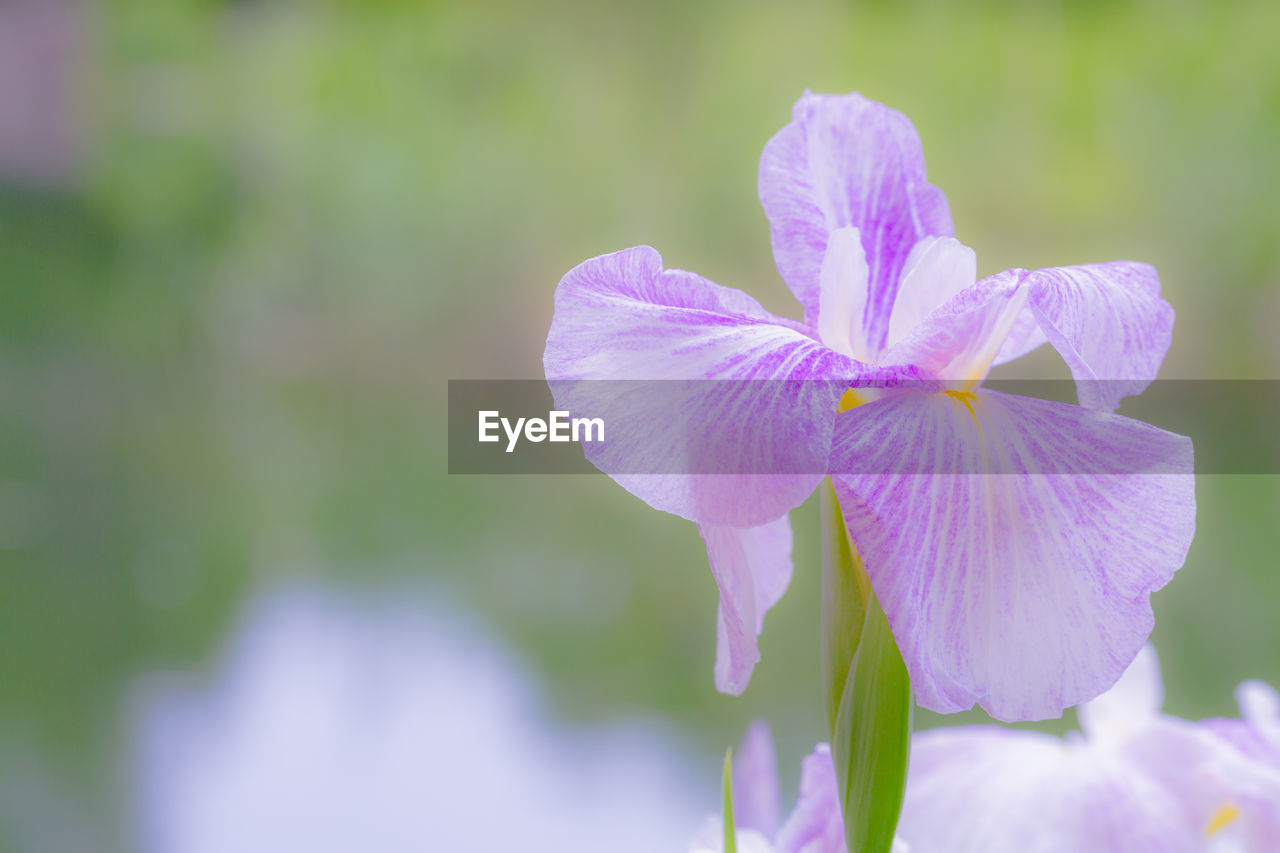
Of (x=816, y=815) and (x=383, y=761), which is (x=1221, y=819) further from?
(x=383, y=761)

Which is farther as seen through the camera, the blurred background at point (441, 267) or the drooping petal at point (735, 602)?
the blurred background at point (441, 267)

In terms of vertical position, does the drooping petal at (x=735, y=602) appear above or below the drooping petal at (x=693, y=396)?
below

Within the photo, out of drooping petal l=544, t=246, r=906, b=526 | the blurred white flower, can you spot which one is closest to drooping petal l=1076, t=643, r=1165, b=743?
drooping petal l=544, t=246, r=906, b=526

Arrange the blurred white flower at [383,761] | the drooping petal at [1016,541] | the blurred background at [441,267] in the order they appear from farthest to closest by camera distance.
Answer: the blurred background at [441,267], the blurred white flower at [383,761], the drooping petal at [1016,541]

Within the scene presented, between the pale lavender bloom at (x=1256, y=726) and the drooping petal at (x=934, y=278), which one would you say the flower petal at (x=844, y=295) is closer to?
the drooping petal at (x=934, y=278)

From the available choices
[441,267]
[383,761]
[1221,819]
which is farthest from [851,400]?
[441,267]

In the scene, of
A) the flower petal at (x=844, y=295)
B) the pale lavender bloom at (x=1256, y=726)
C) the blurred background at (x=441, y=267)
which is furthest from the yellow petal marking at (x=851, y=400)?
the blurred background at (x=441, y=267)

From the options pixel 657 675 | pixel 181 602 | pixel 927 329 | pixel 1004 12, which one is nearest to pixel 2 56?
pixel 181 602
